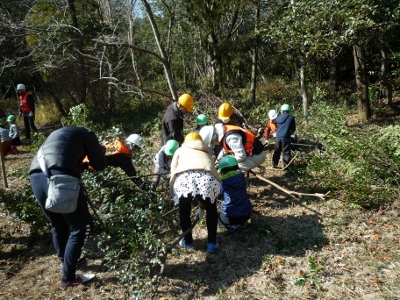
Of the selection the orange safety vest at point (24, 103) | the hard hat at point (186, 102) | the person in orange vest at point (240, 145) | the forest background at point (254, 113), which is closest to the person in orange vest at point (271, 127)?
the forest background at point (254, 113)

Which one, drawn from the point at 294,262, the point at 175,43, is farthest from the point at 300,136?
the point at 175,43

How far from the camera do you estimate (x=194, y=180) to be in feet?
10.9

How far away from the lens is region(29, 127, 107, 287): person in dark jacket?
292 centimetres

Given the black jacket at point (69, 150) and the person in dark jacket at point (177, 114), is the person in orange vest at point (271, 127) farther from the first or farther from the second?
the black jacket at point (69, 150)

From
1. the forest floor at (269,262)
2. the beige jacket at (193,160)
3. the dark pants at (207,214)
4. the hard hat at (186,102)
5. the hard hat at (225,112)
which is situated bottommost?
the forest floor at (269,262)

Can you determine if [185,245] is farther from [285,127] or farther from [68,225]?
[285,127]

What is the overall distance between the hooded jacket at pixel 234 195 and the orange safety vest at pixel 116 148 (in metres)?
1.47

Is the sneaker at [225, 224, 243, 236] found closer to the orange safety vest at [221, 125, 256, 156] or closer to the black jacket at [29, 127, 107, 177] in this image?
the orange safety vest at [221, 125, 256, 156]

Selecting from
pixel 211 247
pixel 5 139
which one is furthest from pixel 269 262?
pixel 5 139

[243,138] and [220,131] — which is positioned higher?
[220,131]

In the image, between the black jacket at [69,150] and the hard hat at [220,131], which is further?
the hard hat at [220,131]

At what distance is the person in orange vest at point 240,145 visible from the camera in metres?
4.36

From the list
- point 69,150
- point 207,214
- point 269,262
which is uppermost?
point 69,150

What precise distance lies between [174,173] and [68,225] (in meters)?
1.16
